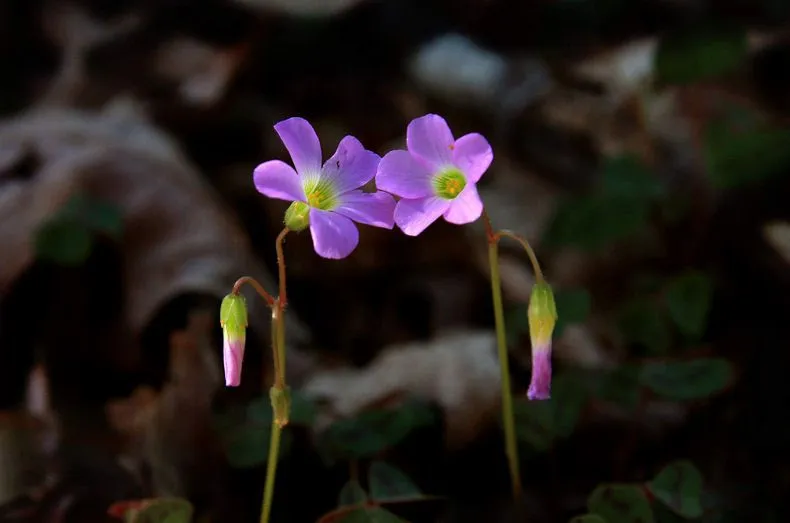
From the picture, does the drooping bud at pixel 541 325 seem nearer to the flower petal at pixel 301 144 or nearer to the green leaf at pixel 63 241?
the flower petal at pixel 301 144

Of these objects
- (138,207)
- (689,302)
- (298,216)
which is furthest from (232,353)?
(138,207)

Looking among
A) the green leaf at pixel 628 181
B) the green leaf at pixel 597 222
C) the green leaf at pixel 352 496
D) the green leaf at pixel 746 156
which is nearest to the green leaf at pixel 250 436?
the green leaf at pixel 352 496

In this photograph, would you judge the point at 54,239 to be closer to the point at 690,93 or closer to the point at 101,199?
the point at 101,199

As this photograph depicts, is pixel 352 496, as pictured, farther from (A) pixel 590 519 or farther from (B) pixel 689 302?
(B) pixel 689 302

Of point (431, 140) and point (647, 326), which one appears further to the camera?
point (647, 326)

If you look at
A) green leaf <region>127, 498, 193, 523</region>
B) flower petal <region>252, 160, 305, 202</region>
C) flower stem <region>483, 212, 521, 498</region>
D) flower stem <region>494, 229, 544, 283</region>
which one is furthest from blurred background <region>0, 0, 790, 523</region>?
flower petal <region>252, 160, 305, 202</region>

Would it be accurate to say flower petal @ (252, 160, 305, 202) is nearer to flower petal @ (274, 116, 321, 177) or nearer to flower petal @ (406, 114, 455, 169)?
flower petal @ (274, 116, 321, 177)
